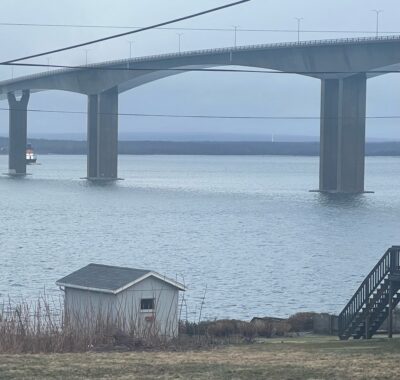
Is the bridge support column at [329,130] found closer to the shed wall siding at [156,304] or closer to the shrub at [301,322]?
the shrub at [301,322]

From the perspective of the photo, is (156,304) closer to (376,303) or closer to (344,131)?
(376,303)

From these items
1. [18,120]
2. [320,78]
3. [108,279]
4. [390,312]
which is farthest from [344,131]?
[108,279]

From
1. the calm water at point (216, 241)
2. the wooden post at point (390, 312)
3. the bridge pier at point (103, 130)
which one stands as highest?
the bridge pier at point (103, 130)

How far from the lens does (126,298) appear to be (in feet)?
78.9

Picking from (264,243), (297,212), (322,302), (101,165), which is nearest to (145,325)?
(322,302)

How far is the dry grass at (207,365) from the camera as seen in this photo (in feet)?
46.9

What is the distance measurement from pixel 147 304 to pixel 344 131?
59920 mm

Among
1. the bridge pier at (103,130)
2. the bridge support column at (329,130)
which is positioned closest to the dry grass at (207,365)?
the bridge support column at (329,130)

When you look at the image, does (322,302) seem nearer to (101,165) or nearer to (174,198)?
(174,198)

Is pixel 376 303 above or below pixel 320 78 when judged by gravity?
below

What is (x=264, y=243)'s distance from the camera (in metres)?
56.1

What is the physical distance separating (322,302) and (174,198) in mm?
58961

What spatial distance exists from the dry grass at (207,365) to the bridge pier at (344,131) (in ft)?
212

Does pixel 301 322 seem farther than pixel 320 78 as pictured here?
No
